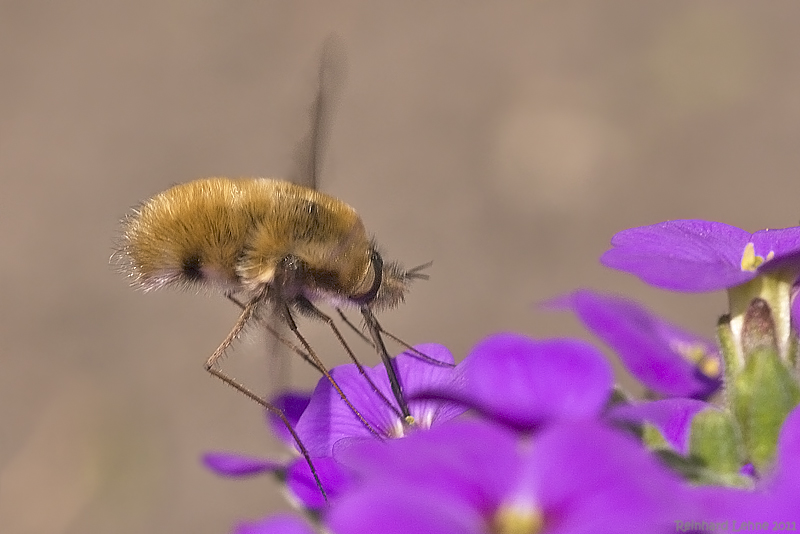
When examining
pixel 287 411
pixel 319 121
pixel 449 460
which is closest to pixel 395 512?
pixel 449 460

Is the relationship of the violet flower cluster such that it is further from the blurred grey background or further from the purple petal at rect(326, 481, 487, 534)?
the blurred grey background

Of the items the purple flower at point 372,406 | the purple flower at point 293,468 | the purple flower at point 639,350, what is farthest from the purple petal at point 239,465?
the purple flower at point 639,350

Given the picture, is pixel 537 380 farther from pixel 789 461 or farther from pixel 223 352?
pixel 223 352

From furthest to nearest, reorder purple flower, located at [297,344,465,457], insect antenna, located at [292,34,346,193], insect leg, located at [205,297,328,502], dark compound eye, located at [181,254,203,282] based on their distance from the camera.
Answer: insect antenna, located at [292,34,346,193]
dark compound eye, located at [181,254,203,282]
insect leg, located at [205,297,328,502]
purple flower, located at [297,344,465,457]

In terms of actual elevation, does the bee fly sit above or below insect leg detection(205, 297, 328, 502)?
above

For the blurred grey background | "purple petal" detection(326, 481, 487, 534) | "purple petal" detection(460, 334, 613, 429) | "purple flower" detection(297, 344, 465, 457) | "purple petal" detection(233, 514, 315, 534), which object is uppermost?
the blurred grey background

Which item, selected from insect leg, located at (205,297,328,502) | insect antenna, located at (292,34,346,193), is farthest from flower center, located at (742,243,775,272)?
insect antenna, located at (292,34,346,193)

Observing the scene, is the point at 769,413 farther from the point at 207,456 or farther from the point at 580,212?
the point at 580,212
